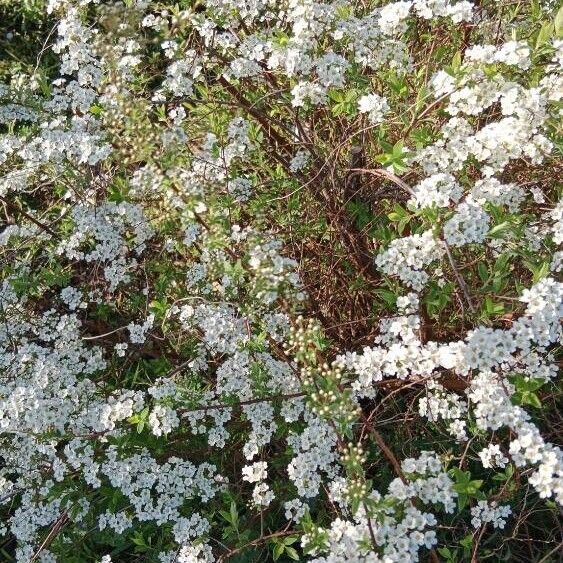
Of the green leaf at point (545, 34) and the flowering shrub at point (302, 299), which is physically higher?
the green leaf at point (545, 34)

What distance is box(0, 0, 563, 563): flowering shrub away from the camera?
103 inches

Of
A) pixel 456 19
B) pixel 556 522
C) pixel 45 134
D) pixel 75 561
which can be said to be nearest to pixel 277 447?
pixel 75 561

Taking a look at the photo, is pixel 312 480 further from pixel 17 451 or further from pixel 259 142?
pixel 259 142

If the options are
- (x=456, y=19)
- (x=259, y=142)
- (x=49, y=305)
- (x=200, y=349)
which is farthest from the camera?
(x=49, y=305)

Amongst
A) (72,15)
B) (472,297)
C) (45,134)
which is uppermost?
(72,15)

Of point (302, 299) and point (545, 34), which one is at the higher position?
point (545, 34)

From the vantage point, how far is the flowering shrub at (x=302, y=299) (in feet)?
8.55

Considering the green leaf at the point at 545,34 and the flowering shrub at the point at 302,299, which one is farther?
the green leaf at the point at 545,34

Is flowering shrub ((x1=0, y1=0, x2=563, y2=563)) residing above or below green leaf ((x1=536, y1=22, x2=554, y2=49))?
below

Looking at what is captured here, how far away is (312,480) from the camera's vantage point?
297 centimetres

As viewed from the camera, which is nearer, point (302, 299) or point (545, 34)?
point (302, 299)

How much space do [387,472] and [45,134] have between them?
2.34m

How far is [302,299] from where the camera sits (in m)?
2.47

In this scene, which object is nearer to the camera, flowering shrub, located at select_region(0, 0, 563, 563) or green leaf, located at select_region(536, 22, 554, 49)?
flowering shrub, located at select_region(0, 0, 563, 563)
